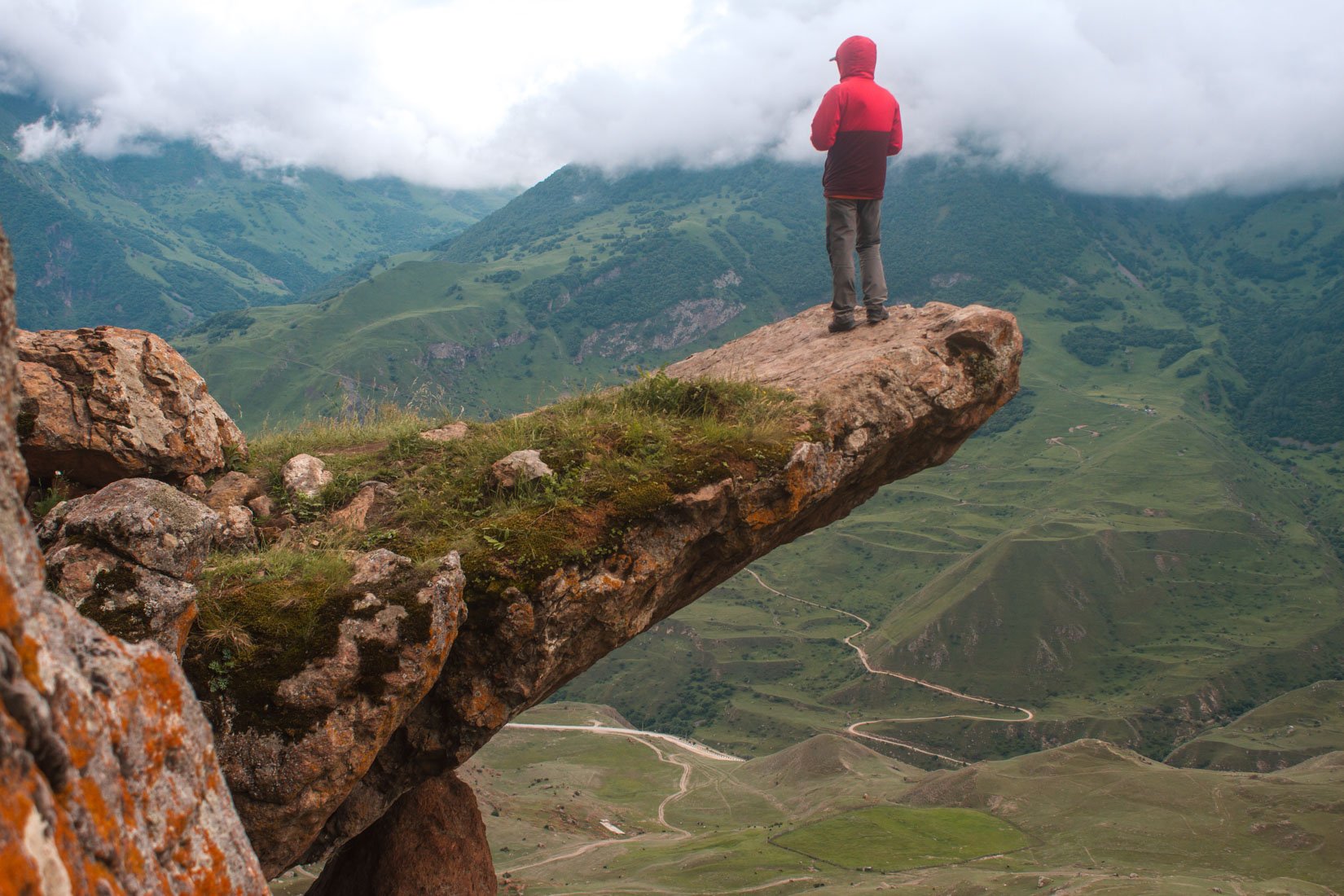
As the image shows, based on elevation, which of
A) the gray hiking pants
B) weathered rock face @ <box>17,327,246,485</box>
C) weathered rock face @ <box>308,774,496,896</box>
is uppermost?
the gray hiking pants

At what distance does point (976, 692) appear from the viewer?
128375 millimetres

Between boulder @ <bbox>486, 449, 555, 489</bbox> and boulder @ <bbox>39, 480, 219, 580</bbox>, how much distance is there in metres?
3.23

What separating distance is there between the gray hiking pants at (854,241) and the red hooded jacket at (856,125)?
0.74ft

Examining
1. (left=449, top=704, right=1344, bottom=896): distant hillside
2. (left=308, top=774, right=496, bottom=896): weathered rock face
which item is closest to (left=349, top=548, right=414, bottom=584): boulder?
(left=308, top=774, right=496, bottom=896): weathered rock face

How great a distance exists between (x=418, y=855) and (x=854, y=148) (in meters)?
12.5

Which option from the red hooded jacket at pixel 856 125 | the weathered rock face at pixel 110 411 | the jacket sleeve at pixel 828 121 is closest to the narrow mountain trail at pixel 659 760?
the weathered rock face at pixel 110 411

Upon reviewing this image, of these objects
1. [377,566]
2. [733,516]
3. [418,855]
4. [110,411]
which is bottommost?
[418,855]

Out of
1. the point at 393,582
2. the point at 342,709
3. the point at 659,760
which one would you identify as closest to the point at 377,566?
the point at 393,582

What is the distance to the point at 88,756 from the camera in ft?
10.8

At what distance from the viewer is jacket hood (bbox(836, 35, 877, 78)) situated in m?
13.5

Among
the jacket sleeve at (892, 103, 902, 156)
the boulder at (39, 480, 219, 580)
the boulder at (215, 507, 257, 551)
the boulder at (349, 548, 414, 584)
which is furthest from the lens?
the jacket sleeve at (892, 103, 902, 156)

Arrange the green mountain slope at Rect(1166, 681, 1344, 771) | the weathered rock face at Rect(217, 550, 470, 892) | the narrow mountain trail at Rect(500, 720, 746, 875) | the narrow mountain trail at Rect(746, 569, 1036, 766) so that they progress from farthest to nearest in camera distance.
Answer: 1. the narrow mountain trail at Rect(746, 569, 1036, 766)
2. the green mountain slope at Rect(1166, 681, 1344, 771)
3. the narrow mountain trail at Rect(500, 720, 746, 875)
4. the weathered rock face at Rect(217, 550, 470, 892)

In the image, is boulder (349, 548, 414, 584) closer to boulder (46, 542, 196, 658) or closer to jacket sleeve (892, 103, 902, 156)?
boulder (46, 542, 196, 658)

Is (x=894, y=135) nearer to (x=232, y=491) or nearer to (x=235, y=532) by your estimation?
(x=232, y=491)
